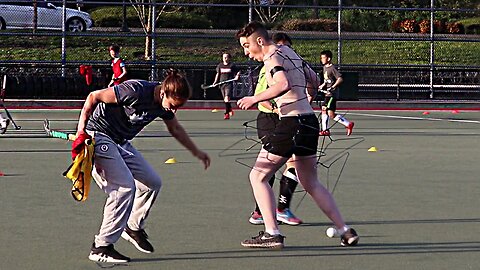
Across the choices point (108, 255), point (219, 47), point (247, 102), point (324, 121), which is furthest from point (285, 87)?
point (219, 47)

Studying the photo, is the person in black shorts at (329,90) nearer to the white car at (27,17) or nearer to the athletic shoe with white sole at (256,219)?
the athletic shoe with white sole at (256,219)

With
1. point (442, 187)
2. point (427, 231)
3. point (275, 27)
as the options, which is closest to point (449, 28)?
point (275, 27)

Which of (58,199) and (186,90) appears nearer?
(186,90)

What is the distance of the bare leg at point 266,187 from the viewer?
8.74 meters

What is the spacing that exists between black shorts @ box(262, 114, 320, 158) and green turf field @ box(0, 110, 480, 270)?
0.79 meters

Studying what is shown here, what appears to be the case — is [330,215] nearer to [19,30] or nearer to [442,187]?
[442,187]

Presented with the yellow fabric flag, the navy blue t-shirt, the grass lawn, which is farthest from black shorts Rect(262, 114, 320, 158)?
the grass lawn

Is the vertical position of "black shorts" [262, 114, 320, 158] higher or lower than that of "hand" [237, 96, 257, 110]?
lower

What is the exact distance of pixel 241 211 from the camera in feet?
35.2

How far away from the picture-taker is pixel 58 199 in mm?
11391

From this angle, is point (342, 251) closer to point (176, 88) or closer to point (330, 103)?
point (176, 88)

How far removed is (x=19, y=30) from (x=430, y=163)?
24.0 m

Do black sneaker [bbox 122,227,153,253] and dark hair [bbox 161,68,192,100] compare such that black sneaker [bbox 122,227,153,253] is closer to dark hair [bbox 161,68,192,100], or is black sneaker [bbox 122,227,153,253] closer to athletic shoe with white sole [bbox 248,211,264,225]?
dark hair [bbox 161,68,192,100]

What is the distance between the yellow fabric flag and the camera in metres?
8.00
